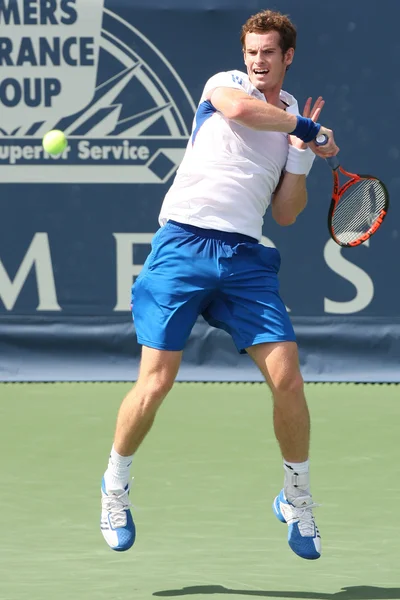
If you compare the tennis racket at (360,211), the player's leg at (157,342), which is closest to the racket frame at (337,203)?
the tennis racket at (360,211)

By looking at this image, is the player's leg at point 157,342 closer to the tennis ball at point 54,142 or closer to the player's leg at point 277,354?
the player's leg at point 277,354

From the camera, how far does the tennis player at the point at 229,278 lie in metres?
3.99

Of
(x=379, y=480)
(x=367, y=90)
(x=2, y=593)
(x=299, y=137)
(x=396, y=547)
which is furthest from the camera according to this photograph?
(x=367, y=90)

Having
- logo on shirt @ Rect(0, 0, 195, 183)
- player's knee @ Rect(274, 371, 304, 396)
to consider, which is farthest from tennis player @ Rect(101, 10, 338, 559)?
logo on shirt @ Rect(0, 0, 195, 183)

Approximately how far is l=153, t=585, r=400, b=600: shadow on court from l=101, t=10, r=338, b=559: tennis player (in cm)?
24

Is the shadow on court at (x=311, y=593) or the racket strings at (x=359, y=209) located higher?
the racket strings at (x=359, y=209)

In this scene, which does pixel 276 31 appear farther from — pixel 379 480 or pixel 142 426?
pixel 379 480

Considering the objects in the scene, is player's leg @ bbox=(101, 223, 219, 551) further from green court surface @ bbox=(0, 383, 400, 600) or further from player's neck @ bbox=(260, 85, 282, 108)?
player's neck @ bbox=(260, 85, 282, 108)

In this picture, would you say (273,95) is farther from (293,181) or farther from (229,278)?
(229,278)

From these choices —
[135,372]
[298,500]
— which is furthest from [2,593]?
[135,372]

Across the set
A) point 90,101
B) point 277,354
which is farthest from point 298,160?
point 90,101

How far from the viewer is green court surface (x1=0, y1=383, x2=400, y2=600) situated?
151 inches

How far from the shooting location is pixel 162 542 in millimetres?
4262

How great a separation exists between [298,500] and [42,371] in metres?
3.80
